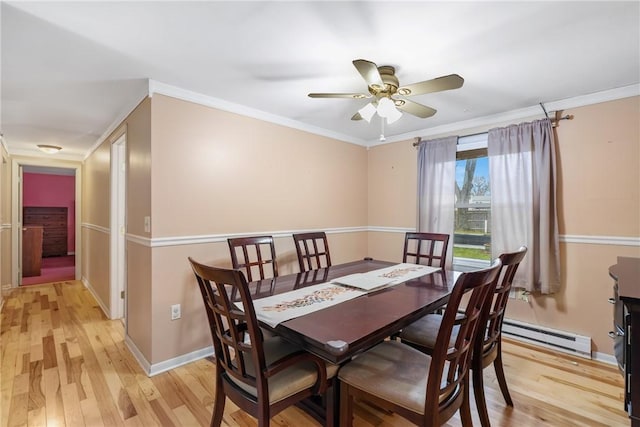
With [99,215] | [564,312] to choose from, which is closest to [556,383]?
[564,312]

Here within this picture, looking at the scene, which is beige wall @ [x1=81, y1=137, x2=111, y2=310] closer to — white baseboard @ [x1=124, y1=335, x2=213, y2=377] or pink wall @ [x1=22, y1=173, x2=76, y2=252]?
white baseboard @ [x1=124, y1=335, x2=213, y2=377]

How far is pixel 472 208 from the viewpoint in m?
3.32

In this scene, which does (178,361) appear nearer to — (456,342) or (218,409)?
(218,409)

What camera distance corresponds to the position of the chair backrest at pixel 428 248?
2.66 metres

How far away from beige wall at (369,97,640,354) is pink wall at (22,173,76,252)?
9434mm

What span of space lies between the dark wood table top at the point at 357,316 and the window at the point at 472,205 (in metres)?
1.45

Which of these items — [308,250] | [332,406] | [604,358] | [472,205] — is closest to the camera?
[332,406]

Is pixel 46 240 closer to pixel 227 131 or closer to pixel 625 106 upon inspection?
pixel 227 131

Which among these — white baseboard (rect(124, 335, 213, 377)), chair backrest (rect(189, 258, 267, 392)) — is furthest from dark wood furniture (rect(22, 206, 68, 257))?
chair backrest (rect(189, 258, 267, 392))

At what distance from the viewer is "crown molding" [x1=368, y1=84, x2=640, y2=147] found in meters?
2.38

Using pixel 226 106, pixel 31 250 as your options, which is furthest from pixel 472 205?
pixel 31 250

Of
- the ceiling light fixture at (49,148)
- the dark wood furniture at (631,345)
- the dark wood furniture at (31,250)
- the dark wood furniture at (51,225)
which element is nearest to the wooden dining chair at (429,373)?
the dark wood furniture at (631,345)

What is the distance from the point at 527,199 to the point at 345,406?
253cm

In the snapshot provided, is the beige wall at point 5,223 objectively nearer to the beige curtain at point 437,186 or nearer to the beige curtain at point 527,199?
the beige curtain at point 437,186
